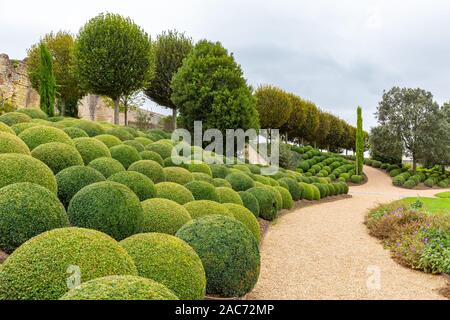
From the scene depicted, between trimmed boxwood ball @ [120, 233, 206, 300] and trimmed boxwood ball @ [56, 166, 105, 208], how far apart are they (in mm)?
2376

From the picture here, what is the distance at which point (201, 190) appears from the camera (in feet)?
28.8

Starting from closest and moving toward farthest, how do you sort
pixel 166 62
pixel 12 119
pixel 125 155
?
pixel 125 155 → pixel 12 119 → pixel 166 62

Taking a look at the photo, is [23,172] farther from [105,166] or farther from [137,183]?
[105,166]

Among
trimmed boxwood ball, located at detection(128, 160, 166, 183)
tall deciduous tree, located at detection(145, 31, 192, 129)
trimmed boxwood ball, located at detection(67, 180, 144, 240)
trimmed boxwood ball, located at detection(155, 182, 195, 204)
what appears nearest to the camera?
trimmed boxwood ball, located at detection(67, 180, 144, 240)

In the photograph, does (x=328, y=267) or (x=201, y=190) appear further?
(x=201, y=190)

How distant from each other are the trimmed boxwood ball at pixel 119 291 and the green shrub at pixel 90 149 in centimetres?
618

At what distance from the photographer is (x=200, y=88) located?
71.9ft

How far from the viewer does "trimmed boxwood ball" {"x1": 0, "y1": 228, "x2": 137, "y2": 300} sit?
3283mm

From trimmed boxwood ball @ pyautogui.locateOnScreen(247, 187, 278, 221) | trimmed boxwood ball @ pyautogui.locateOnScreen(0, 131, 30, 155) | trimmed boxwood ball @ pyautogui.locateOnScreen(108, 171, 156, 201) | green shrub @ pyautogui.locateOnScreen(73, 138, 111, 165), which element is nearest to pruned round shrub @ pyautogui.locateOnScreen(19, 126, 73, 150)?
green shrub @ pyautogui.locateOnScreen(73, 138, 111, 165)

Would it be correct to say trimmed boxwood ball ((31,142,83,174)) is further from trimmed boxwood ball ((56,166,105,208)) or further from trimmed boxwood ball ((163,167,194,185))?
trimmed boxwood ball ((163,167,194,185))

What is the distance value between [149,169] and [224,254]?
3.99 m

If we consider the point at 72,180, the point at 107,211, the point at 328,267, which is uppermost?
the point at 72,180

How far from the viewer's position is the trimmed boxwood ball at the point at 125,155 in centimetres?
932

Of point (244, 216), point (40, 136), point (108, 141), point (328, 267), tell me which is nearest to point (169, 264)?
point (244, 216)
